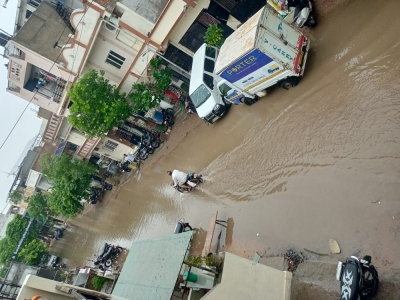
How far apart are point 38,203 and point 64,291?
21.6m

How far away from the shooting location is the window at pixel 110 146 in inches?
852

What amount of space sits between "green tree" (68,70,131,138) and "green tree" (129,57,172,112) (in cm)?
75

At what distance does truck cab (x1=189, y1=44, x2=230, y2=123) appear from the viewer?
47.3ft

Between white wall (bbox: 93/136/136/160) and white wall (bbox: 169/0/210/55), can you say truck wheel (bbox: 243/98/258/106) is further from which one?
white wall (bbox: 93/136/136/160)

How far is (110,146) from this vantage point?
2197 centimetres

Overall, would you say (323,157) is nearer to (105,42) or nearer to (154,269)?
(154,269)

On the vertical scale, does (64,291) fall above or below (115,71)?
below

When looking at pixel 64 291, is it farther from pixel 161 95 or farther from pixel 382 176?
pixel 161 95

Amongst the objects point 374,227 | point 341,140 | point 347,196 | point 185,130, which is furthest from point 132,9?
point 374,227

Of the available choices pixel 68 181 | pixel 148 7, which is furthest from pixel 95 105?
pixel 68 181

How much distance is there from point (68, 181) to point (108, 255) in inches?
249

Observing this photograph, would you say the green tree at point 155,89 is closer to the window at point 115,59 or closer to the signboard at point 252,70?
the window at point 115,59

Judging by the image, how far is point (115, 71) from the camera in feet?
58.6

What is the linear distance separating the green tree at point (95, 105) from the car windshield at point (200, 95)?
4.12 meters
